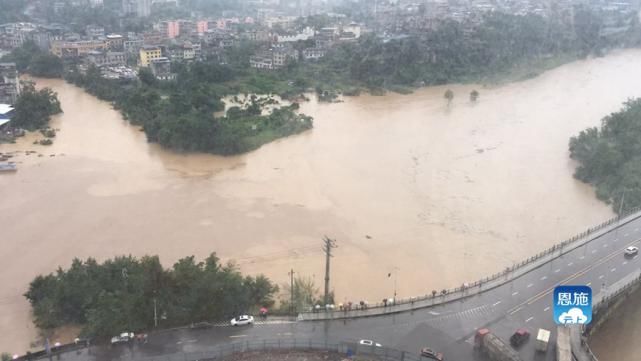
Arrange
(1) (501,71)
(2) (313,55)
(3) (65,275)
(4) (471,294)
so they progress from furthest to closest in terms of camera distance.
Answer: (2) (313,55) < (1) (501,71) < (3) (65,275) < (4) (471,294)

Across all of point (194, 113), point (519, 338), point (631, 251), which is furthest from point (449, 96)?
point (519, 338)

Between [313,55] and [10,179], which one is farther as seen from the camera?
[313,55]

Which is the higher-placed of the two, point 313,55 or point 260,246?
point 313,55

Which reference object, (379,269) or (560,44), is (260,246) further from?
(560,44)

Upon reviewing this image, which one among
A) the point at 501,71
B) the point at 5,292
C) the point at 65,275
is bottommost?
the point at 5,292

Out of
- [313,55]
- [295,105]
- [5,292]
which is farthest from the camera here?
[313,55]

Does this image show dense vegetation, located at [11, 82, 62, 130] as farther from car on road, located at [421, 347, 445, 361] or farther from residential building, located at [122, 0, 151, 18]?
residential building, located at [122, 0, 151, 18]

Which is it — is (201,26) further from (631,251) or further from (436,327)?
(436,327)

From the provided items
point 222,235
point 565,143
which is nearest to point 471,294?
point 222,235
